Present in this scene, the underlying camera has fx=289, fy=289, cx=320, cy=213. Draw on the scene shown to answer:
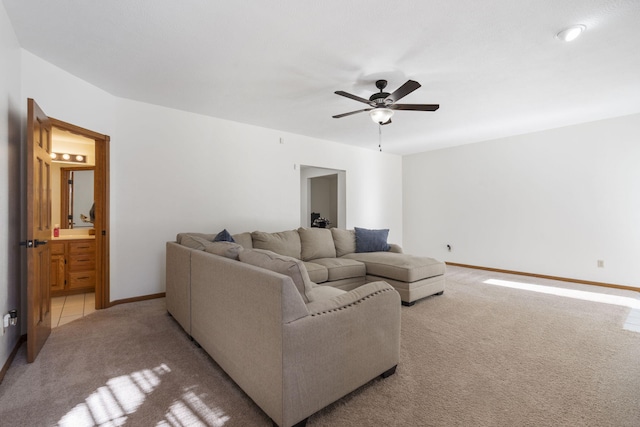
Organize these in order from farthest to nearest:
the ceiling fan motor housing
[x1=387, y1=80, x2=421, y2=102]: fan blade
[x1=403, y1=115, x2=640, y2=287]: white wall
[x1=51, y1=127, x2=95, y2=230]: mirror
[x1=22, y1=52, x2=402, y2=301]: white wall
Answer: [x1=51, y1=127, x2=95, y2=230]: mirror → [x1=403, y1=115, x2=640, y2=287]: white wall → [x1=22, y1=52, x2=402, y2=301]: white wall → the ceiling fan motor housing → [x1=387, y1=80, x2=421, y2=102]: fan blade

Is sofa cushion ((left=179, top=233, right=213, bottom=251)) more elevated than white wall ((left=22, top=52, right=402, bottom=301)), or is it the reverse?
white wall ((left=22, top=52, right=402, bottom=301))

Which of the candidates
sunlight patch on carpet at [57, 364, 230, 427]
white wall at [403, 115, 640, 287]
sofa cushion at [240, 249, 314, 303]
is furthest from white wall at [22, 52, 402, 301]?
white wall at [403, 115, 640, 287]

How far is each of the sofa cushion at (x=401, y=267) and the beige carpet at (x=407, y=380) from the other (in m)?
0.55

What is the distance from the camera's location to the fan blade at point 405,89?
8.09 ft

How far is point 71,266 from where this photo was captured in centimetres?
400

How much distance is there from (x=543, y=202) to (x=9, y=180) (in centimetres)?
687

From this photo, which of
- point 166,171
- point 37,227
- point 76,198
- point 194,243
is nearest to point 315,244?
point 194,243

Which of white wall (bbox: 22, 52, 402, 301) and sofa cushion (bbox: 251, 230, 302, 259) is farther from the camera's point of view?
sofa cushion (bbox: 251, 230, 302, 259)

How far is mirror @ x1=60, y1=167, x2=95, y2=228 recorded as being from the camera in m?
4.84

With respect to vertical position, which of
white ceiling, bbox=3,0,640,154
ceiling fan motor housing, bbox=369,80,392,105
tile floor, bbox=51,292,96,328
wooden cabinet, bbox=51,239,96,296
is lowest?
tile floor, bbox=51,292,96,328

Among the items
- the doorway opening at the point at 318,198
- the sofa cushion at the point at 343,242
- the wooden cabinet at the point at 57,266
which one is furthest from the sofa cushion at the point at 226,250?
the doorway opening at the point at 318,198

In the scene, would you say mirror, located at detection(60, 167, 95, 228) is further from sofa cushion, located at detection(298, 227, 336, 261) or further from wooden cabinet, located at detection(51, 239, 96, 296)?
sofa cushion, located at detection(298, 227, 336, 261)

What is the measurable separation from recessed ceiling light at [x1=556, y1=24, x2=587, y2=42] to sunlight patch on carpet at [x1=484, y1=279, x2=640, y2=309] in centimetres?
328

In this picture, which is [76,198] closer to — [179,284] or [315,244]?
[179,284]
